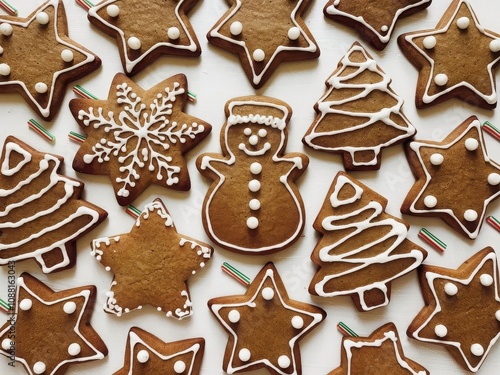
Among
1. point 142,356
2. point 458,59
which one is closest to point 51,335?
point 142,356

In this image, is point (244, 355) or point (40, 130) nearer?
point (244, 355)

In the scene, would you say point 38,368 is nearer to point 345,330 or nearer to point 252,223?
point 252,223

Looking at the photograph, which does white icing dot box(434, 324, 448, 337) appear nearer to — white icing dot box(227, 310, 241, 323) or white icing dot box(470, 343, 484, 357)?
white icing dot box(470, 343, 484, 357)

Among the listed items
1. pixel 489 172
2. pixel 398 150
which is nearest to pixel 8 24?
pixel 398 150

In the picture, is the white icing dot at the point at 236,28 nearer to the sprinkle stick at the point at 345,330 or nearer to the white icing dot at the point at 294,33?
the white icing dot at the point at 294,33

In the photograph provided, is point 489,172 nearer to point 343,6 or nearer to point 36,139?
point 343,6

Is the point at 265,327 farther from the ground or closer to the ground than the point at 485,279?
closer to the ground
